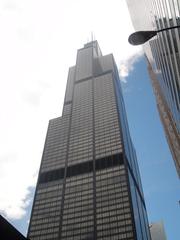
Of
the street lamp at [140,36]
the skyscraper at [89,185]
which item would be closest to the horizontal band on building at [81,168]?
the skyscraper at [89,185]

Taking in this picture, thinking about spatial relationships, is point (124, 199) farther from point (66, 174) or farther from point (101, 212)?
point (66, 174)

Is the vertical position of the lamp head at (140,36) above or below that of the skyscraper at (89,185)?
above

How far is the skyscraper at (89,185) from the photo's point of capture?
4926 inches

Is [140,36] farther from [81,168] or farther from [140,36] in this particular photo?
[81,168]

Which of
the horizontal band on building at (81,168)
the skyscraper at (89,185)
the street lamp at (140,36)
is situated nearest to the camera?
the street lamp at (140,36)

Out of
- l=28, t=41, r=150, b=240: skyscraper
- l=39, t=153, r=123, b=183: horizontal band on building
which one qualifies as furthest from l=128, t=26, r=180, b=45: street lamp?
l=39, t=153, r=123, b=183: horizontal band on building

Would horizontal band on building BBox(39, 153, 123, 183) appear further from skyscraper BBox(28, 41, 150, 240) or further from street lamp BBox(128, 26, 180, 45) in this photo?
street lamp BBox(128, 26, 180, 45)

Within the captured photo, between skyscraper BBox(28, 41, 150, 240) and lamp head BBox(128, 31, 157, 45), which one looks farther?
skyscraper BBox(28, 41, 150, 240)

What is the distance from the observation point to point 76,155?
167m

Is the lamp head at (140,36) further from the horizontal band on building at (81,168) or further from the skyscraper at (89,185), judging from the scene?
the horizontal band on building at (81,168)

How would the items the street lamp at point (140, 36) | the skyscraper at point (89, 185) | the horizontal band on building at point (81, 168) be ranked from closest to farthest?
the street lamp at point (140, 36) → the skyscraper at point (89, 185) → the horizontal band on building at point (81, 168)

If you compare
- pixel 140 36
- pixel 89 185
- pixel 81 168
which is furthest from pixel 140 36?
pixel 81 168

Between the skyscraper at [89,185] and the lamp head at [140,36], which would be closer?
the lamp head at [140,36]

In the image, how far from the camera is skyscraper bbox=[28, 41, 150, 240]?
411 feet
